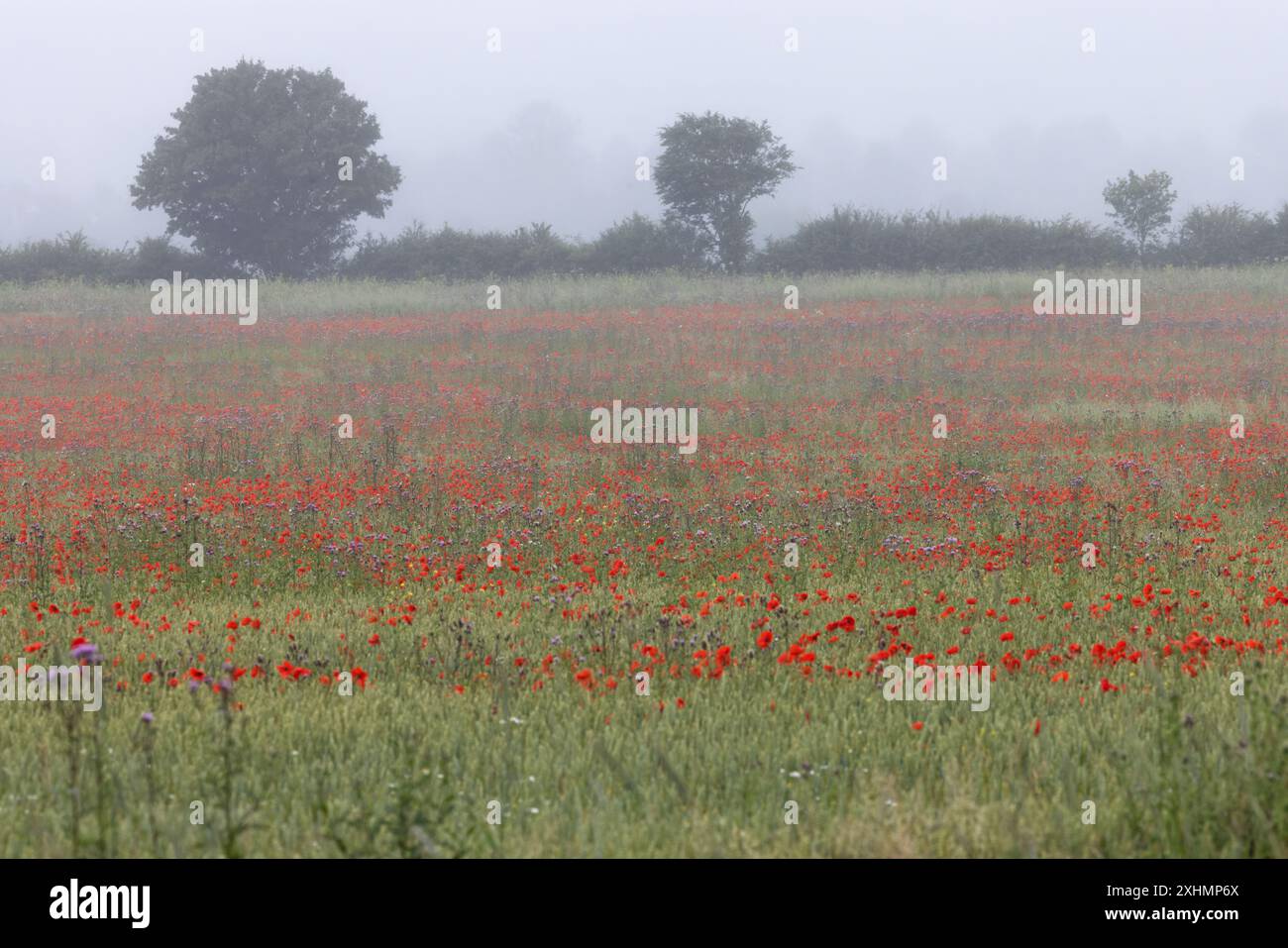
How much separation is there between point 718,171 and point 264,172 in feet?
67.9

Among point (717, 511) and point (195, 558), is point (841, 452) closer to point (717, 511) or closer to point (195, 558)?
point (717, 511)

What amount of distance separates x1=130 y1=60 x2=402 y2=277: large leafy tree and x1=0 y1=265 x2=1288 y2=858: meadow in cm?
3345

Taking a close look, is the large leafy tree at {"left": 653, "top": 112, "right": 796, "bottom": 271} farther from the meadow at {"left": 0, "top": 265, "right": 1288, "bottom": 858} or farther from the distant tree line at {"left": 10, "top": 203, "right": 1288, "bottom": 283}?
the meadow at {"left": 0, "top": 265, "right": 1288, "bottom": 858}

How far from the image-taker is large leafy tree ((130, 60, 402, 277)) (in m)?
51.3

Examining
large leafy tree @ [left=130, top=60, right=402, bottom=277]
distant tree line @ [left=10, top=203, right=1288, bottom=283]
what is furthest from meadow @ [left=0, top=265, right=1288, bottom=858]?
large leafy tree @ [left=130, top=60, right=402, bottom=277]

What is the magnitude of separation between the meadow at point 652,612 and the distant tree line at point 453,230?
2813 cm

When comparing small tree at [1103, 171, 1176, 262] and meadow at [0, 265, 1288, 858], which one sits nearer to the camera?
meadow at [0, 265, 1288, 858]

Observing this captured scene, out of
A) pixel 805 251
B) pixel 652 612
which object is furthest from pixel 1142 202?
pixel 652 612

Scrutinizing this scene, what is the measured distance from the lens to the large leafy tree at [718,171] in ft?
180

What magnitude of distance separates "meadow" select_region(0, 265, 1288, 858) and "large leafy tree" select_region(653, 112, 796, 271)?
118 feet

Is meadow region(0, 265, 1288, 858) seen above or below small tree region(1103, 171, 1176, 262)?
below

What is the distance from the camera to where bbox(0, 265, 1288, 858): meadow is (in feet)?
12.6

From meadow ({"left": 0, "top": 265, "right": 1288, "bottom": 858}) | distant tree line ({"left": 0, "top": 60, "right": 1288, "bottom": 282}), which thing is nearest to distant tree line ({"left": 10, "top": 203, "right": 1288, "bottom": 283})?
distant tree line ({"left": 0, "top": 60, "right": 1288, "bottom": 282})

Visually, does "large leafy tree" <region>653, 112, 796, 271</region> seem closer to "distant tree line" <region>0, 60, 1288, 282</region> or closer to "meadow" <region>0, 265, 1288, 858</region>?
"distant tree line" <region>0, 60, 1288, 282</region>
